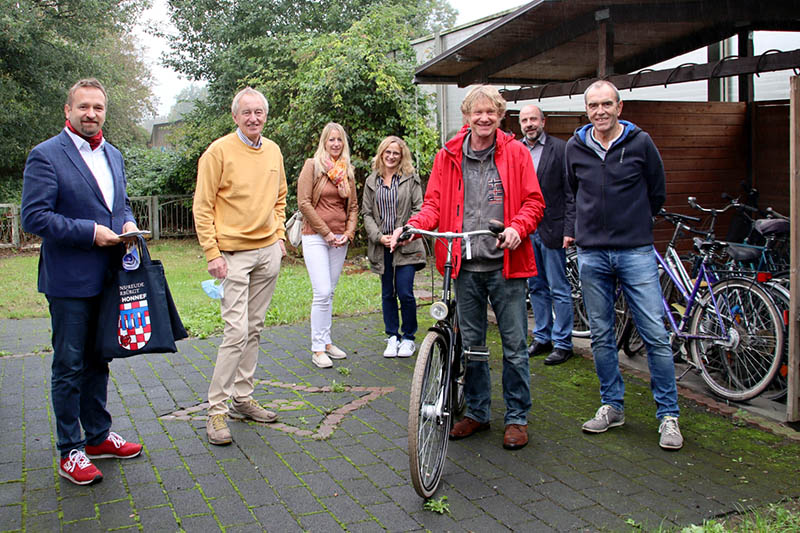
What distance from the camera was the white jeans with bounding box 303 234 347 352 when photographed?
21.0ft

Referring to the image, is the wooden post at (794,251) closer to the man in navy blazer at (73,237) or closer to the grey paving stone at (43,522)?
the man in navy blazer at (73,237)

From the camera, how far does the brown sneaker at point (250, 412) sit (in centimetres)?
494

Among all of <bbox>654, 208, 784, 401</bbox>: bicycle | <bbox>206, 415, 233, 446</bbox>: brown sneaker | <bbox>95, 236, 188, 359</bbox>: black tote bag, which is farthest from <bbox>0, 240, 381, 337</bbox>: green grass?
<bbox>654, 208, 784, 401</bbox>: bicycle

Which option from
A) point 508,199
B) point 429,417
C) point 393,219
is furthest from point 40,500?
point 393,219

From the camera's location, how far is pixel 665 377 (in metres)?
4.63

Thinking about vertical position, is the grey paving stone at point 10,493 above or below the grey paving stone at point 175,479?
above

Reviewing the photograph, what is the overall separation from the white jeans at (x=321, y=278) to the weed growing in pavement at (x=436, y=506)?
291 centimetres

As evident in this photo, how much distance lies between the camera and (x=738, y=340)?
502cm

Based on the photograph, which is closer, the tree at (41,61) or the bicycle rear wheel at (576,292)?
the bicycle rear wheel at (576,292)

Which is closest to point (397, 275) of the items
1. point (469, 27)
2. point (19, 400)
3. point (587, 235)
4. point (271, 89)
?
point (587, 235)

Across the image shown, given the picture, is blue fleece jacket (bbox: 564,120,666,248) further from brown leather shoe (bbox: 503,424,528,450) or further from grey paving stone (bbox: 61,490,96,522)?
grey paving stone (bbox: 61,490,96,522)

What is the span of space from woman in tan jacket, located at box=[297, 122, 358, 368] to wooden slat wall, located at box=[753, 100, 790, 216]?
4.27 meters

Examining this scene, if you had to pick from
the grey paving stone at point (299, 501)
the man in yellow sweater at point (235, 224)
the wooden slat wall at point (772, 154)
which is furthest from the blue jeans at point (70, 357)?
the wooden slat wall at point (772, 154)

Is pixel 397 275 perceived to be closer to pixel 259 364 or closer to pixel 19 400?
pixel 259 364
